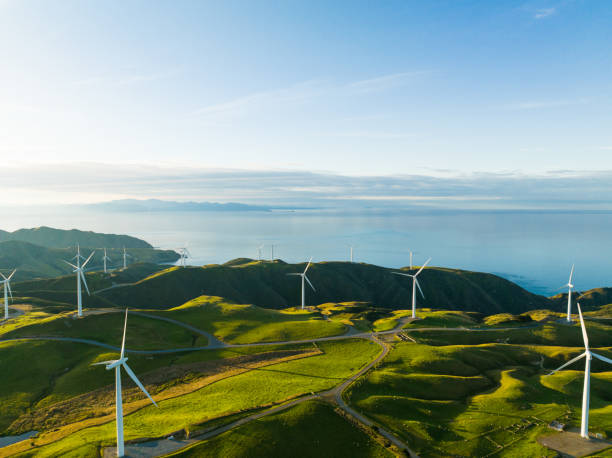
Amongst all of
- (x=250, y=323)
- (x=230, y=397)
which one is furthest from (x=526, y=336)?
(x=230, y=397)

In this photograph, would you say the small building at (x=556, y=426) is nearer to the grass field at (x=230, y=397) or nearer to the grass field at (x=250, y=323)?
the grass field at (x=230, y=397)

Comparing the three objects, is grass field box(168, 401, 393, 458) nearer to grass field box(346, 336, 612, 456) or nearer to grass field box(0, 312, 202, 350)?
grass field box(346, 336, 612, 456)

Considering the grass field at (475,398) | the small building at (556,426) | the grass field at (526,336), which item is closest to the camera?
the grass field at (475,398)

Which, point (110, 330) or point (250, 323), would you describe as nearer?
point (110, 330)

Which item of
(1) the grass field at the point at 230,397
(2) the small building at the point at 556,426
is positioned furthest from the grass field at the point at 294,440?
(2) the small building at the point at 556,426

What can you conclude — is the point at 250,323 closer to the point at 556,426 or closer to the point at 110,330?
the point at 110,330

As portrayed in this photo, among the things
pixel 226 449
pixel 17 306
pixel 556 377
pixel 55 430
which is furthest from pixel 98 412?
pixel 17 306

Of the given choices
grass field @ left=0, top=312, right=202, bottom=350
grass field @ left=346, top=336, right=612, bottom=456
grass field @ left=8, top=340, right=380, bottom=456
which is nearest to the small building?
grass field @ left=346, top=336, right=612, bottom=456
